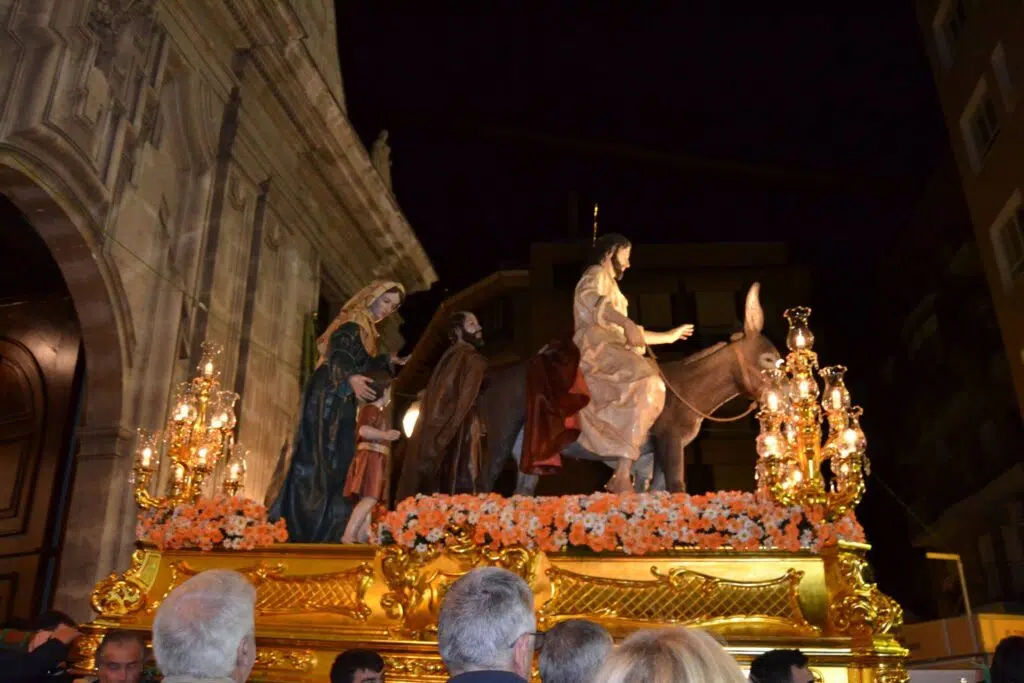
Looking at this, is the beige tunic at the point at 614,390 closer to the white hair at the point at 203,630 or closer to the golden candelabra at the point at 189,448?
the golden candelabra at the point at 189,448

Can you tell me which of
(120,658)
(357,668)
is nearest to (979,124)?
(357,668)

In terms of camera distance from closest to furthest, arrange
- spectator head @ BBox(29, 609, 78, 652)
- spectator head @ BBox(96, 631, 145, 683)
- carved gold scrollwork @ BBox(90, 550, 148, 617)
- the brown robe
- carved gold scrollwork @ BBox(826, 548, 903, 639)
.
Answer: spectator head @ BBox(96, 631, 145, 683)
spectator head @ BBox(29, 609, 78, 652)
carved gold scrollwork @ BBox(826, 548, 903, 639)
carved gold scrollwork @ BBox(90, 550, 148, 617)
the brown robe

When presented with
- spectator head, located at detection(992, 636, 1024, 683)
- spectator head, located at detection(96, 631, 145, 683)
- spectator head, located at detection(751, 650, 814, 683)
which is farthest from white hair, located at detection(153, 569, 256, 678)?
spectator head, located at detection(992, 636, 1024, 683)

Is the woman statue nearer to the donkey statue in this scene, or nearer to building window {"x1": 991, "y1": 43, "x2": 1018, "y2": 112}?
the donkey statue

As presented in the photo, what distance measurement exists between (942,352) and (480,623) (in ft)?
70.6

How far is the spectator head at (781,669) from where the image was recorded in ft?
12.4

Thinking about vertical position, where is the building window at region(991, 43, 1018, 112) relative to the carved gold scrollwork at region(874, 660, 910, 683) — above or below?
above

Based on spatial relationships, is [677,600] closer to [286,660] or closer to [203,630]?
[286,660]

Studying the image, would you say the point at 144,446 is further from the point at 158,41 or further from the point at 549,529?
the point at 158,41

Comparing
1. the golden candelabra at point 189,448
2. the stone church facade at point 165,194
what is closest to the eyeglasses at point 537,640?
the golden candelabra at point 189,448

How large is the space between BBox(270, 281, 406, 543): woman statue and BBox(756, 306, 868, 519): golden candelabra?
11.6 ft

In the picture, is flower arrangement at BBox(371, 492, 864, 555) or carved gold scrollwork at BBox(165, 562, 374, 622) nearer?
flower arrangement at BBox(371, 492, 864, 555)

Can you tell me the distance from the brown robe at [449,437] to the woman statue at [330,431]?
0.56 m

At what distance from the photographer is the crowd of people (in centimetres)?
202
